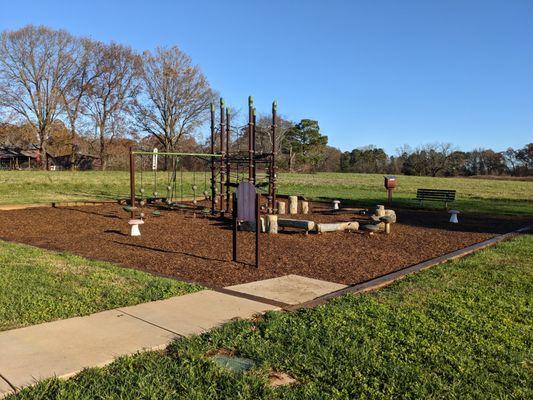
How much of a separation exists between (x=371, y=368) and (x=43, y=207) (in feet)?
48.1

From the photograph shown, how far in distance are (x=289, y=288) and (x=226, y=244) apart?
356cm

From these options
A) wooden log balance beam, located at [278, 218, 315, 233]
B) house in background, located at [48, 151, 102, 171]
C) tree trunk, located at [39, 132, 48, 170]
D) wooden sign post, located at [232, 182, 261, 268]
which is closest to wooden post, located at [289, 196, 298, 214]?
wooden log balance beam, located at [278, 218, 315, 233]

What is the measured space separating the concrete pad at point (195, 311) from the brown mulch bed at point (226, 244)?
2.65ft

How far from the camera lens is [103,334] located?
3.95m

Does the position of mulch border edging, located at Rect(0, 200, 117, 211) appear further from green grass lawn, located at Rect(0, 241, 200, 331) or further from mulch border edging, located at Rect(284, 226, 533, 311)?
mulch border edging, located at Rect(284, 226, 533, 311)

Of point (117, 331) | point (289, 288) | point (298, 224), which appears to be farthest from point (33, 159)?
point (117, 331)

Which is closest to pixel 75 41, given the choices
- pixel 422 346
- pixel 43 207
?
pixel 43 207

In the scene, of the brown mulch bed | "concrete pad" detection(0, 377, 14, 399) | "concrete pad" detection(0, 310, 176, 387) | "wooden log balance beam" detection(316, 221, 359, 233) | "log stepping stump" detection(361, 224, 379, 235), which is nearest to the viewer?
"concrete pad" detection(0, 377, 14, 399)

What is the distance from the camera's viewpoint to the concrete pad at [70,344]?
325 cm

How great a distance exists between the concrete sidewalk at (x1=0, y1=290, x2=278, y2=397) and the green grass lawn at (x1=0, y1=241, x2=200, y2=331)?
0.23 metres

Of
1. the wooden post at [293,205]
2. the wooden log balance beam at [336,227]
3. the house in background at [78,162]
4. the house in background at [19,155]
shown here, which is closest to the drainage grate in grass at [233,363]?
the wooden log balance beam at [336,227]

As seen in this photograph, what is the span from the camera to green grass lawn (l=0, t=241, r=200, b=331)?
451cm

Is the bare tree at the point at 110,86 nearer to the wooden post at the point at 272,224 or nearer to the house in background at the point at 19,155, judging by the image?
the house in background at the point at 19,155

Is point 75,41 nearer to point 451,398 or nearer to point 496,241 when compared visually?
point 496,241
